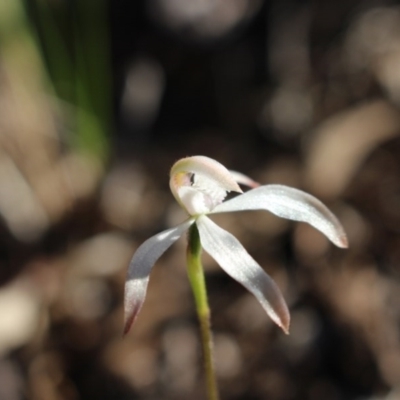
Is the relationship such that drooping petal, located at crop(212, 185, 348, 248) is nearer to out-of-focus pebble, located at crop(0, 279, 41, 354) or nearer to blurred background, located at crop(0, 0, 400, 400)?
blurred background, located at crop(0, 0, 400, 400)

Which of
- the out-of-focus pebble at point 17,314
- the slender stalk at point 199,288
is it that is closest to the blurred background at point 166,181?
the out-of-focus pebble at point 17,314

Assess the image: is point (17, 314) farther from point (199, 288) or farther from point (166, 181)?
point (199, 288)

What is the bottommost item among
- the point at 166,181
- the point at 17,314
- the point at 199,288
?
the point at 166,181

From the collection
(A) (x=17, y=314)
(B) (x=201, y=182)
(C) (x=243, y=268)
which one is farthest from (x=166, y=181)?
(C) (x=243, y=268)

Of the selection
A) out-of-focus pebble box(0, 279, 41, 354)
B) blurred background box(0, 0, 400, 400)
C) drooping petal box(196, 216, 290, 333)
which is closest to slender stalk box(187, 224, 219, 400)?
drooping petal box(196, 216, 290, 333)

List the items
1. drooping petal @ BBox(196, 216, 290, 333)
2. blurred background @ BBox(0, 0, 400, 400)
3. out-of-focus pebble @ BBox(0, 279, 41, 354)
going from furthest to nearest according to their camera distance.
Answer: out-of-focus pebble @ BBox(0, 279, 41, 354) → blurred background @ BBox(0, 0, 400, 400) → drooping petal @ BBox(196, 216, 290, 333)

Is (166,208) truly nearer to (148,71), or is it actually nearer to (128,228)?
(128,228)

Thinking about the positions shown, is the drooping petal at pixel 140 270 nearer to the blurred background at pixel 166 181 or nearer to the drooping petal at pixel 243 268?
the drooping petal at pixel 243 268
